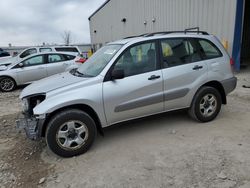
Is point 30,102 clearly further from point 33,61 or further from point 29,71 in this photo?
point 33,61

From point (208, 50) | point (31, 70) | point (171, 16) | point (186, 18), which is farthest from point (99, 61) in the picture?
point (171, 16)

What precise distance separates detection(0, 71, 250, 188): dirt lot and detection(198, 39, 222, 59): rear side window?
132 cm

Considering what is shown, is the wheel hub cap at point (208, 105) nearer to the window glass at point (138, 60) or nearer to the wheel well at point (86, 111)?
the window glass at point (138, 60)

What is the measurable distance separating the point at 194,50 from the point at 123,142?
7.10ft

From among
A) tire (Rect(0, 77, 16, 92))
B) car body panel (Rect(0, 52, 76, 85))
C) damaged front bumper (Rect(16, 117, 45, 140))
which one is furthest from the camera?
car body panel (Rect(0, 52, 76, 85))

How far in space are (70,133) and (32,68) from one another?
23.4ft

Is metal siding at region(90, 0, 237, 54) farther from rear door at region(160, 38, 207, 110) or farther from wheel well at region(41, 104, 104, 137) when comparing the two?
wheel well at region(41, 104, 104, 137)

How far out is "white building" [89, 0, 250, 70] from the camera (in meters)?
8.90

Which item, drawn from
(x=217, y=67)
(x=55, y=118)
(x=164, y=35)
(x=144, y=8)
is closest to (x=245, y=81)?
(x=217, y=67)

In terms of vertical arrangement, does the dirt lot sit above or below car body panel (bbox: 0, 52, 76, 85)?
below

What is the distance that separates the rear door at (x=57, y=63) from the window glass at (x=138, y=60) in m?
6.95

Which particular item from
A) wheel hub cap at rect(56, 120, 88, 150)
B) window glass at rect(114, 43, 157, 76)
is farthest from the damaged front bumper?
window glass at rect(114, 43, 157, 76)

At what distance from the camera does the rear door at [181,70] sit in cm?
406

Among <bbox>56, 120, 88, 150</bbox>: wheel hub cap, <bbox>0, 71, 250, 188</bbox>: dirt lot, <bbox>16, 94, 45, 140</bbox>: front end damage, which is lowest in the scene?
<bbox>0, 71, 250, 188</bbox>: dirt lot
